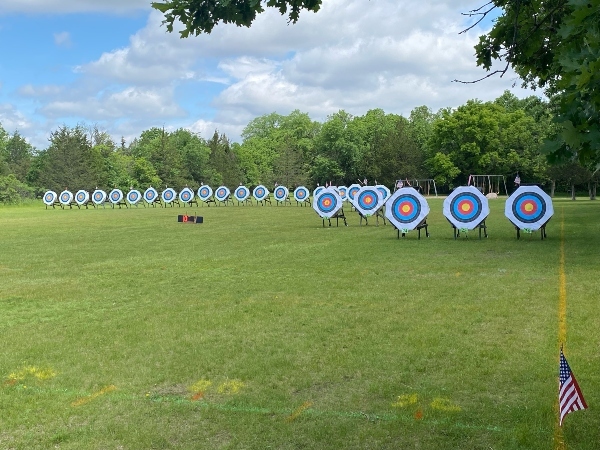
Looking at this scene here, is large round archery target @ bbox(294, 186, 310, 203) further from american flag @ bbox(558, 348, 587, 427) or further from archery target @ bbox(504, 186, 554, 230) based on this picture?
american flag @ bbox(558, 348, 587, 427)

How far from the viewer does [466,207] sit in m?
16.5

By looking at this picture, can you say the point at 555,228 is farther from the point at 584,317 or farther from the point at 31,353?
the point at 31,353

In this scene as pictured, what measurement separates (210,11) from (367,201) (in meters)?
19.4

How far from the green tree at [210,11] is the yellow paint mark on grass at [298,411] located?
8.61 feet

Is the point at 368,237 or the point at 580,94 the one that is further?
the point at 368,237

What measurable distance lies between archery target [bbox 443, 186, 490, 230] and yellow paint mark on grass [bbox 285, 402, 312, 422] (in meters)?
12.5

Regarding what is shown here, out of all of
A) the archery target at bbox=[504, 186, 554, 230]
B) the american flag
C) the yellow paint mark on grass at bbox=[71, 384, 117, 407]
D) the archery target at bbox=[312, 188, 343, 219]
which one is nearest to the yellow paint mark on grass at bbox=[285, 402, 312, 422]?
the yellow paint mark on grass at bbox=[71, 384, 117, 407]

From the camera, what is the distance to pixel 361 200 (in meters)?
22.6

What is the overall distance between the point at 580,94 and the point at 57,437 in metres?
3.61

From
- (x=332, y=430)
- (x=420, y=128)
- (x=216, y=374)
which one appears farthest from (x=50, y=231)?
(x=420, y=128)

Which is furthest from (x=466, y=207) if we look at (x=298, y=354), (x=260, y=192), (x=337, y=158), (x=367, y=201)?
(x=337, y=158)

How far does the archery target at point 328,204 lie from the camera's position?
22078 mm

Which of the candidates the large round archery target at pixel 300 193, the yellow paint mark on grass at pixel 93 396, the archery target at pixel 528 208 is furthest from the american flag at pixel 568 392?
the large round archery target at pixel 300 193

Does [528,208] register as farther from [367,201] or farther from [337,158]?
[337,158]
